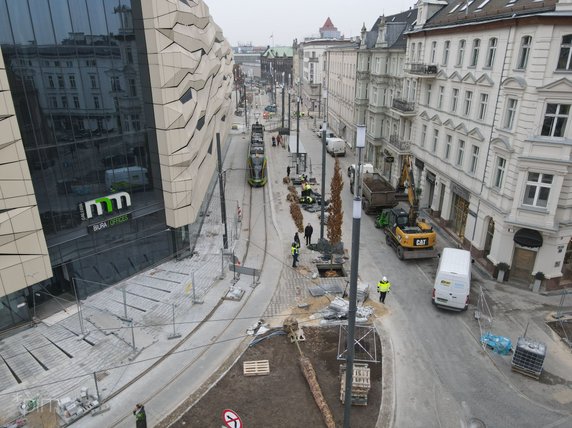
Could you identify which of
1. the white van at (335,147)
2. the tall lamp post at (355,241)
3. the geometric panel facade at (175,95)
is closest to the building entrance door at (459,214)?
the geometric panel facade at (175,95)

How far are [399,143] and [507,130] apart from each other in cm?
1442

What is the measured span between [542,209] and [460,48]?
11683 millimetres

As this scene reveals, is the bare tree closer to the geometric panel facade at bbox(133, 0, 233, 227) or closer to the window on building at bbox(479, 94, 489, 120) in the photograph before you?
the geometric panel facade at bbox(133, 0, 233, 227)

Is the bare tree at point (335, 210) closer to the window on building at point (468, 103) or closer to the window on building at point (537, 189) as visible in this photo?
the window on building at point (537, 189)

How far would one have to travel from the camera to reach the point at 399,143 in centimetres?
3500

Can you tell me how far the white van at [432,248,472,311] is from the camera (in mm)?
18578

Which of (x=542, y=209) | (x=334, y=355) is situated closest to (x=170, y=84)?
(x=334, y=355)

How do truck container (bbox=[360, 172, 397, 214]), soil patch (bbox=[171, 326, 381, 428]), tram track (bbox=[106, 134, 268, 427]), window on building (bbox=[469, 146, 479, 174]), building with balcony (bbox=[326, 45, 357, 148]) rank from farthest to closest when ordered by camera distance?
building with balcony (bbox=[326, 45, 357, 148])
truck container (bbox=[360, 172, 397, 214])
window on building (bbox=[469, 146, 479, 174])
tram track (bbox=[106, 134, 268, 427])
soil patch (bbox=[171, 326, 381, 428])

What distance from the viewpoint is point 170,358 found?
637 inches

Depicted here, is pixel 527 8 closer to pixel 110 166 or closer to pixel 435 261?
pixel 435 261

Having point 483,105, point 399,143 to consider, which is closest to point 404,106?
point 399,143

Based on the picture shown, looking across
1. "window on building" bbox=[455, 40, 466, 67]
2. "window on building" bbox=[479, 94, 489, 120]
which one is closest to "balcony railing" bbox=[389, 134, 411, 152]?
"window on building" bbox=[455, 40, 466, 67]

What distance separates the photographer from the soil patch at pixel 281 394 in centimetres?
1324

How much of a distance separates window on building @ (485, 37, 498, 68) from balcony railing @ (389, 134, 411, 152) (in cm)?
1171
